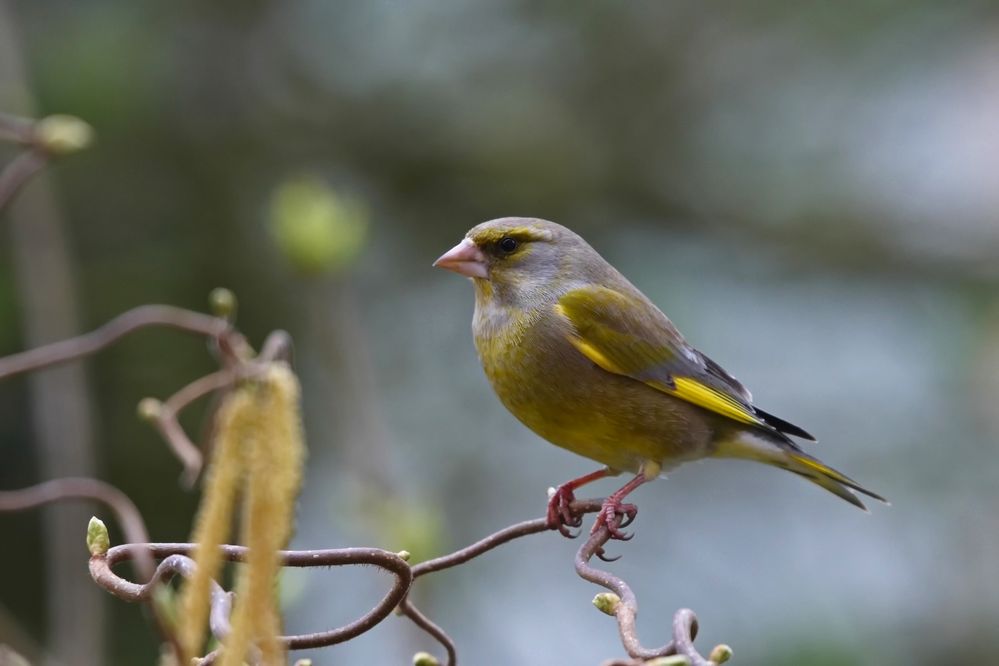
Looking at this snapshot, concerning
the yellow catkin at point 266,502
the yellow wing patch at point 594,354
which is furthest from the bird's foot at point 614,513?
the yellow catkin at point 266,502

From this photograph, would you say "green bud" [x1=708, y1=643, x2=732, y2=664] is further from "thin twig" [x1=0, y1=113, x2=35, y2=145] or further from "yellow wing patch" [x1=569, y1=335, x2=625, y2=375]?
"yellow wing patch" [x1=569, y1=335, x2=625, y2=375]

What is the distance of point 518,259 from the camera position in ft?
11.8

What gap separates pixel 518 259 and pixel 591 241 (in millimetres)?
3440

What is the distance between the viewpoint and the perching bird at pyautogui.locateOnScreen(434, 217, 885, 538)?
10.8 feet

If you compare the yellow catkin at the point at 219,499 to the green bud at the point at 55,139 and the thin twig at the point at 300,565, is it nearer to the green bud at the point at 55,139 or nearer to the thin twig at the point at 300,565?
the thin twig at the point at 300,565

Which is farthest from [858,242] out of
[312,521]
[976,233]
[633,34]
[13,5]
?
[13,5]

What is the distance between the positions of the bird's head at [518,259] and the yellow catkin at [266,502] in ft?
7.97

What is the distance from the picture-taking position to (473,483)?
6.39 meters

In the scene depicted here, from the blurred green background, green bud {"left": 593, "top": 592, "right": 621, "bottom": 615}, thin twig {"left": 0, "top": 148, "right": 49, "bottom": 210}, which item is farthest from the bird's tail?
green bud {"left": 593, "top": 592, "right": 621, "bottom": 615}

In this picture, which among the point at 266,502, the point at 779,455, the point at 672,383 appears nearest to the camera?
the point at 266,502

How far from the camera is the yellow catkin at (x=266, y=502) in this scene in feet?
3.37

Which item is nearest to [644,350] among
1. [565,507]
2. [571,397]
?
[571,397]

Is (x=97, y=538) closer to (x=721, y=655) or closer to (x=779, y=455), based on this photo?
(x=721, y=655)

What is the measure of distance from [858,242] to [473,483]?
2774 mm
